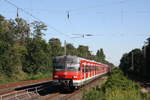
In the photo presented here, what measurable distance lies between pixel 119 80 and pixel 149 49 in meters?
39.3

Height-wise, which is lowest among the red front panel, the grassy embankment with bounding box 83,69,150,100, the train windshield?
the grassy embankment with bounding box 83,69,150,100

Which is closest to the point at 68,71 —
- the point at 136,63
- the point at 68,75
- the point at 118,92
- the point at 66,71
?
the point at 66,71

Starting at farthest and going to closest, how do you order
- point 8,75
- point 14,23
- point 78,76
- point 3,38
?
point 14,23
point 3,38
point 8,75
point 78,76

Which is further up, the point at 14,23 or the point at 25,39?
the point at 14,23

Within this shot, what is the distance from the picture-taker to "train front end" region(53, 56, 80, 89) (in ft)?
68.3

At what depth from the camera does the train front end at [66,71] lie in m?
20.8

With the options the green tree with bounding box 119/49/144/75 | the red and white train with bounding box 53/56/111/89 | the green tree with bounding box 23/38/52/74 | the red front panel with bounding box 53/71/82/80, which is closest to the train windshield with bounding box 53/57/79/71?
the red and white train with bounding box 53/56/111/89

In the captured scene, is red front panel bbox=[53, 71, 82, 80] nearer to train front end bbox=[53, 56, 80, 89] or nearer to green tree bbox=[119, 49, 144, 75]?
train front end bbox=[53, 56, 80, 89]

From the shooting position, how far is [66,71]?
2106 cm

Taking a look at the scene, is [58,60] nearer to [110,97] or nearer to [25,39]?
[110,97]

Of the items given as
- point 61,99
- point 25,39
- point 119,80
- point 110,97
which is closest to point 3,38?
point 25,39

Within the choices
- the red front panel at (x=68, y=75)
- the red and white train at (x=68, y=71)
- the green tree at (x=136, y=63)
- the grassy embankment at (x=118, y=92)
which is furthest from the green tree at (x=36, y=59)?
the grassy embankment at (x=118, y=92)

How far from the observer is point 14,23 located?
64188 millimetres

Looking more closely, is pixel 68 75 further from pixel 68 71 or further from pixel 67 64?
pixel 67 64
